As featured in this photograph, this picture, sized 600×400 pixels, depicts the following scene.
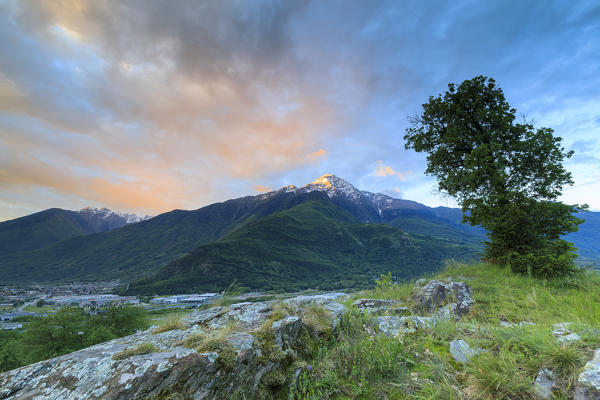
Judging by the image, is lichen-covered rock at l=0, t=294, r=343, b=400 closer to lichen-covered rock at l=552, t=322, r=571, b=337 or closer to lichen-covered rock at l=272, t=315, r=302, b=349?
lichen-covered rock at l=272, t=315, r=302, b=349

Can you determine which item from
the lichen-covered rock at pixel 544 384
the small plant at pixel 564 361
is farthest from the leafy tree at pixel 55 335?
the small plant at pixel 564 361

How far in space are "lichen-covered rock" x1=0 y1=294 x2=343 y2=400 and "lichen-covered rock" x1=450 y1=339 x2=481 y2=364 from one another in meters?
2.55

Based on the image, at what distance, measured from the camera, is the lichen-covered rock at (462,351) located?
10.8 ft

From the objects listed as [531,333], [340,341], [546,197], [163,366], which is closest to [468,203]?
[546,197]

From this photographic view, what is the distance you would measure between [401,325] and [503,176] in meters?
11.1

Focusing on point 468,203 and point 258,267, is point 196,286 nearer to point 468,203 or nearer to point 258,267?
point 258,267

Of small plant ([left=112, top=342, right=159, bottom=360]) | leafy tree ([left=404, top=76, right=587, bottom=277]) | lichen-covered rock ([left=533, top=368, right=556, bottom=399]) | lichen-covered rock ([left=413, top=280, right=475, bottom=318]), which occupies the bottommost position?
lichen-covered rock ([left=413, top=280, right=475, bottom=318])

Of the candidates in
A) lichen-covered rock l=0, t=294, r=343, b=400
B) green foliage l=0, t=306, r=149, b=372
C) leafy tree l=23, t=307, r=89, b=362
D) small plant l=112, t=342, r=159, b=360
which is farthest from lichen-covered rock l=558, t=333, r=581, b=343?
leafy tree l=23, t=307, r=89, b=362

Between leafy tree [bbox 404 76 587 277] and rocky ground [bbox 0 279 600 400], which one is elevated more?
leafy tree [bbox 404 76 587 277]

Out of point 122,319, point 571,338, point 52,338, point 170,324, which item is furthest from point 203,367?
point 122,319

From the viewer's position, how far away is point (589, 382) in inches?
89.7

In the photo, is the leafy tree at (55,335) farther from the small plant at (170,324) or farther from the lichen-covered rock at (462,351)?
the lichen-covered rock at (462,351)

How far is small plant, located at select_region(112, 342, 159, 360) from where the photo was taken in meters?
3.05

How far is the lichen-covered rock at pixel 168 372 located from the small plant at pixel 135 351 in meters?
0.05
